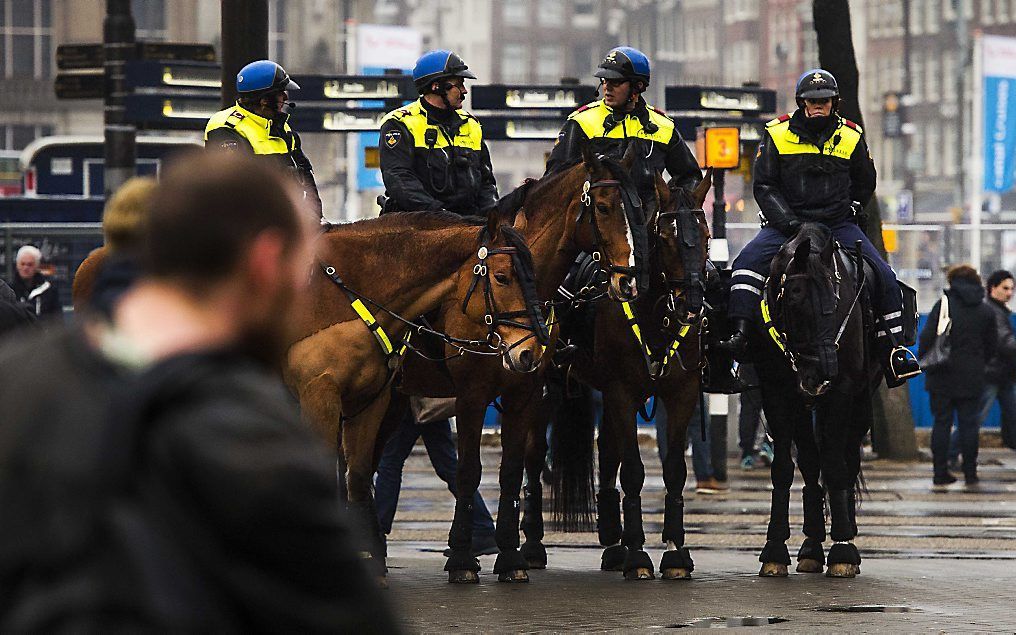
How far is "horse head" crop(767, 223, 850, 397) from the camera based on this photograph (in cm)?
1073

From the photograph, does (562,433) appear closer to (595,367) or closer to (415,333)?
(595,367)

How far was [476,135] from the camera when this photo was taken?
1112cm

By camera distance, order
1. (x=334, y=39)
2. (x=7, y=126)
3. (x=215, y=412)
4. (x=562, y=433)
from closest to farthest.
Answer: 1. (x=215, y=412)
2. (x=562, y=433)
3. (x=7, y=126)
4. (x=334, y=39)

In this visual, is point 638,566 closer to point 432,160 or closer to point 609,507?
point 609,507

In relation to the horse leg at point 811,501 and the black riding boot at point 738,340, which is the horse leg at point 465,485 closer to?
the black riding boot at point 738,340

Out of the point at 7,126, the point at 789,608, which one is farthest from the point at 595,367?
the point at 7,126

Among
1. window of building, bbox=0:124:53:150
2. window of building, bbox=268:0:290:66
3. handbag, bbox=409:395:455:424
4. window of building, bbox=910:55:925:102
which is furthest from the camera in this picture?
window of building, bbox=910:55:925:102

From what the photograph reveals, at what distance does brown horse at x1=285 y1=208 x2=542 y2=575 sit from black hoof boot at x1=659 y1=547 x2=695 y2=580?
1.44 m

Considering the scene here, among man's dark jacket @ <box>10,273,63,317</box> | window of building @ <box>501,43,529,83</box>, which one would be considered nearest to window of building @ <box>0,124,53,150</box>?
man's dark jacket @ <box>10,273,63,317</box>

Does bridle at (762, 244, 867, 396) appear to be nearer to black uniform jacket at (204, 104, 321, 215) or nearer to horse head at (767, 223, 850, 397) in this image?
horse head at (767, 223, 850, 397)

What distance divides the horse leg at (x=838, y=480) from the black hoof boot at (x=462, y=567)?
2041 millimetres

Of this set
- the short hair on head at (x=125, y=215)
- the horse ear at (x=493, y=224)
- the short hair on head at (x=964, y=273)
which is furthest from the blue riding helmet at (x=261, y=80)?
the short hair on head at (x=964, y=273)

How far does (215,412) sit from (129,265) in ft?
2.63

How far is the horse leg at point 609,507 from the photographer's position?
11188 millimetres
